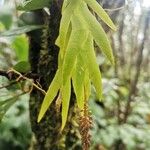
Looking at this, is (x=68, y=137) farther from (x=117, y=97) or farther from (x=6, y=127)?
(x=117, y=97)

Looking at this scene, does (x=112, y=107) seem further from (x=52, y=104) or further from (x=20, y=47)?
(x=52, y=104)

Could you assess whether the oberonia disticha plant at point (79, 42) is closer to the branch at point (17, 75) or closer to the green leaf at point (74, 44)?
the green leaf at point (74, 44)

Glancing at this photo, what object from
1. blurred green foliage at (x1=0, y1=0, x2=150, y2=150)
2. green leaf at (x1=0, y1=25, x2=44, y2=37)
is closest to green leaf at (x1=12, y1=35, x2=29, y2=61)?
blurred green foliage at (x1=0, y1=0, x2=150, y2=150)

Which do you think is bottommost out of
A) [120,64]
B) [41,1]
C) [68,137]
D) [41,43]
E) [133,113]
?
[133,113]

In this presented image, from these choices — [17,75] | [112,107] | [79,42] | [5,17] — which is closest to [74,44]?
[79,42]

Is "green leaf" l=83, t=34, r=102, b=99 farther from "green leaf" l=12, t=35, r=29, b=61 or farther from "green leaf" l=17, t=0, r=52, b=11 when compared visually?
"green leaf" l=12, t=35, r=29, b=61

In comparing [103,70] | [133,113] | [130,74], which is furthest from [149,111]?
[103,70]
